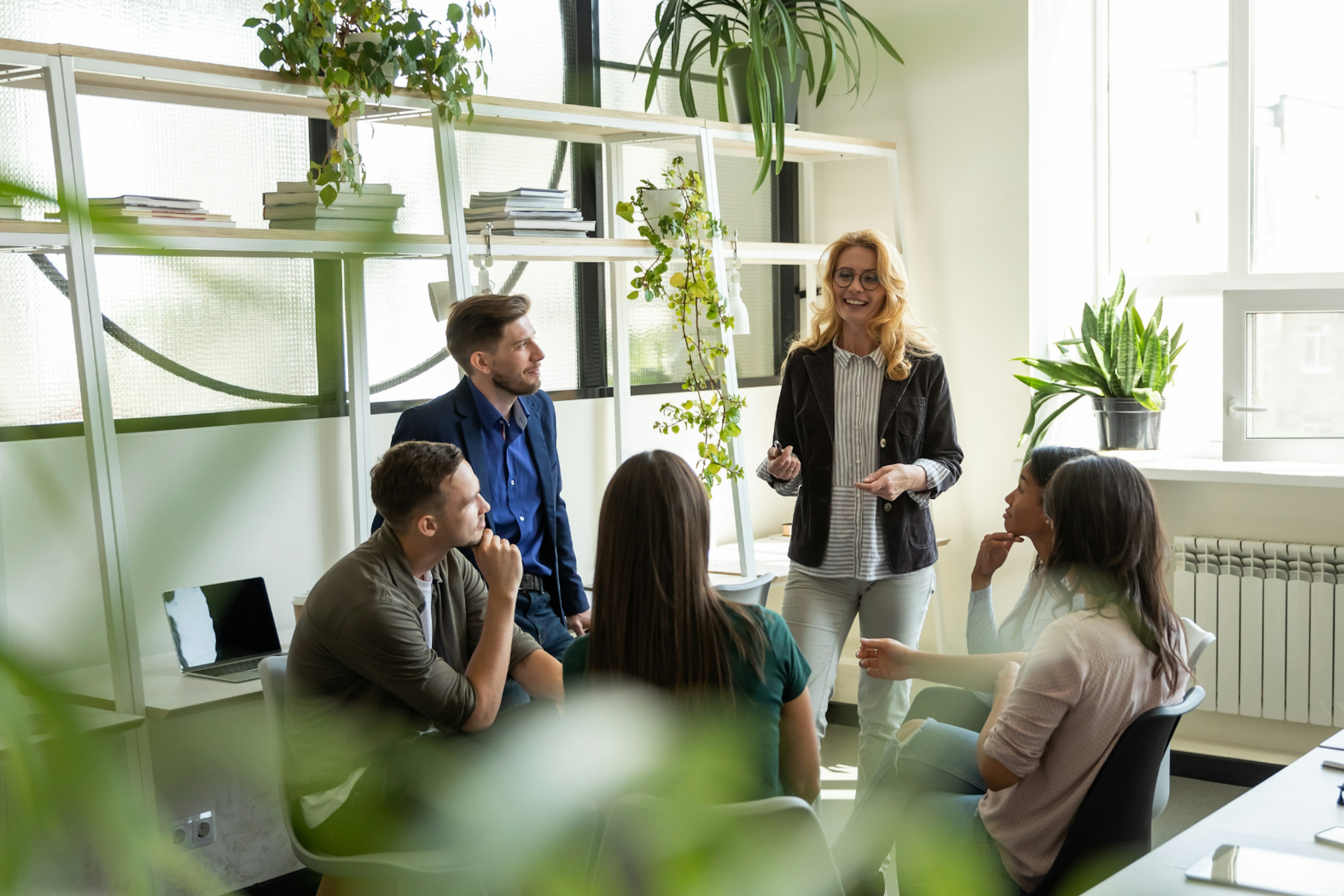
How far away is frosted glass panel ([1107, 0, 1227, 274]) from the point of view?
4180mm

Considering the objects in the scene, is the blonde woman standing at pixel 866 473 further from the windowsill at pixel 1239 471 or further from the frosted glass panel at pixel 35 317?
the frosted glass panel at pixel 35 317

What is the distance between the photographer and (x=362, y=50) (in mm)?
1468

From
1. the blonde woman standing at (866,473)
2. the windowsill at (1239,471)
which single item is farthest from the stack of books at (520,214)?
the windowsill at (1239,471)

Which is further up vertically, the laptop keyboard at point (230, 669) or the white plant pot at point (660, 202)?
the white plant pot at point (660, 202)

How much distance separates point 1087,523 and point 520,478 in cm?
136

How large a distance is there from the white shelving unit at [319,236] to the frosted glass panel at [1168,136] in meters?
0.81

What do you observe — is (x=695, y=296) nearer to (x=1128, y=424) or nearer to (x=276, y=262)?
(x=1128, y=424)

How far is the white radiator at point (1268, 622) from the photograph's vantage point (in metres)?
3.74

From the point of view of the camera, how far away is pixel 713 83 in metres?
4.68

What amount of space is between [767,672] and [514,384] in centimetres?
123

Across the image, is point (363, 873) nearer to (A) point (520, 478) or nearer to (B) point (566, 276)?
(A) point (520, 478)

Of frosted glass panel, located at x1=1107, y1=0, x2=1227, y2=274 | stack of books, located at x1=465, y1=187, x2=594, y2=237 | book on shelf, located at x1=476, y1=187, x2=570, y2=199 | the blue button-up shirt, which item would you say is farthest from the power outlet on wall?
frosted glass panel, located at x1=1107, y1=0, x2=1227, y2=274

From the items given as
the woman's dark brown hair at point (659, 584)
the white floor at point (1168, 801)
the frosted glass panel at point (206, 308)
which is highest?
the frosted glass panel at point (206, 308)

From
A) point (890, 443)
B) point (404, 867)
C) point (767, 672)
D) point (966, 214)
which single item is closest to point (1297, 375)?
point (966, 214)
